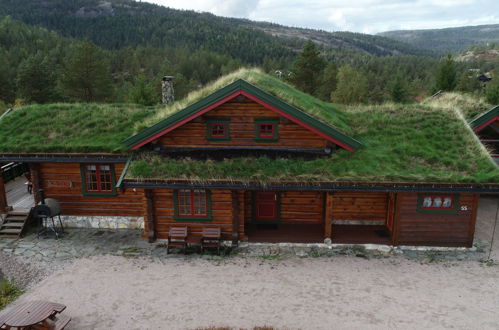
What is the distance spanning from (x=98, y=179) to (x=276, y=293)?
991cm

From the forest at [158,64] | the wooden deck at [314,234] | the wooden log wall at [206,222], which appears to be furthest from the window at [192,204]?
the forest at [158,64]

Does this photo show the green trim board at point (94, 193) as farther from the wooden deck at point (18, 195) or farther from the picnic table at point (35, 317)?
the picnic table at point (35, 317)

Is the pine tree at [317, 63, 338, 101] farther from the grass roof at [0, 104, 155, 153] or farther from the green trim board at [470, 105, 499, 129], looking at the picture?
the grass roof at [0, 104, 155, 153]

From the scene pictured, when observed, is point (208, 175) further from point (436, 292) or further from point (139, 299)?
point (436, 292)

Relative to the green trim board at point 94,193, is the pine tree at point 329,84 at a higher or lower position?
higher

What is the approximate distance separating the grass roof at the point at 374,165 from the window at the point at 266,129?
0.90 metres

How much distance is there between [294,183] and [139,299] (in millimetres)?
6893

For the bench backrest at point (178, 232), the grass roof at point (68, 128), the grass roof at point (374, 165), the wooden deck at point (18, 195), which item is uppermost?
the grass roof at point (68, 128)

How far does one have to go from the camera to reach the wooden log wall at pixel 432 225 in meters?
15.0

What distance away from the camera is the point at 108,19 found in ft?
524

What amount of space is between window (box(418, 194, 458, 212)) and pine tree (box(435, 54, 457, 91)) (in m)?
41.9

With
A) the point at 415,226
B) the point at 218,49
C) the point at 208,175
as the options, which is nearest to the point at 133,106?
the point at 208,175

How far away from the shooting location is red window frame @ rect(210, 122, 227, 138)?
609 inches

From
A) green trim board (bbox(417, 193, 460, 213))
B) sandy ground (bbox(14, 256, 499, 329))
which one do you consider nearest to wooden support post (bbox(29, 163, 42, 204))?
sandy ground (bbox(14, 256, 499, 329))
